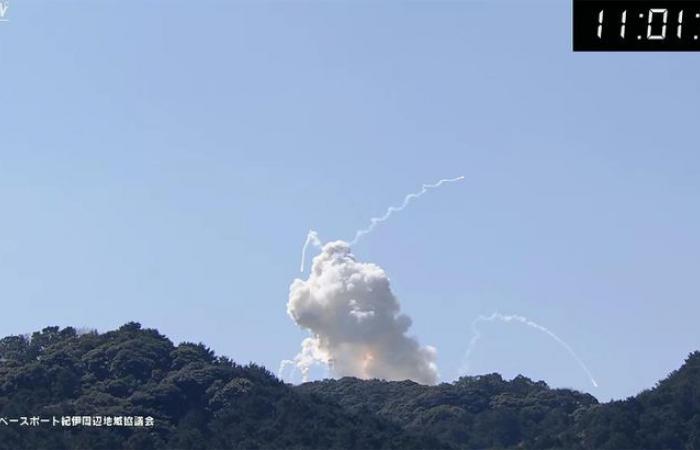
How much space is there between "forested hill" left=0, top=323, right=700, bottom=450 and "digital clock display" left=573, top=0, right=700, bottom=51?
8486 centimetres

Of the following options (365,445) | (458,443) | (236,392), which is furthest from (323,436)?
(458,443)

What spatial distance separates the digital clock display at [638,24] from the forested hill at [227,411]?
278ft

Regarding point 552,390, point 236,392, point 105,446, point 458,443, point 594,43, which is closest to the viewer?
point 594,43

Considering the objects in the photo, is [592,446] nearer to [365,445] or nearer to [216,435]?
[365,445]

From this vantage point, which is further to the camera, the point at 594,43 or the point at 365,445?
the point at 365,445

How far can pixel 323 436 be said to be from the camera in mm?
125188

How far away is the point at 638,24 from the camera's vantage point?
35.2 meters

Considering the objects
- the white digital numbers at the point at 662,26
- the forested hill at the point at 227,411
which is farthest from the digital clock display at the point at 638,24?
the forested hill at the point at 227,411

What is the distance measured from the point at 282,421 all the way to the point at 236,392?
25.0 feet

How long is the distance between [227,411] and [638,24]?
9869 centimetres

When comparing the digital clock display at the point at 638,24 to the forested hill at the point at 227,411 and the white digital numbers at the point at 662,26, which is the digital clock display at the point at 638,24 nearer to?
the white digital numbers at the point at 662,26

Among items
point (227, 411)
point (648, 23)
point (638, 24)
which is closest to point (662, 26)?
point (648, 23)

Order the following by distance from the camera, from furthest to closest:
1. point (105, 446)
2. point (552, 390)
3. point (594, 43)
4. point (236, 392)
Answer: point (552, 390)
point (236, 392)
point (105, 446)
point (594, 43)

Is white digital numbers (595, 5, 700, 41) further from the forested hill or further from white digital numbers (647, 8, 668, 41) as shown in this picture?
the forested hill
